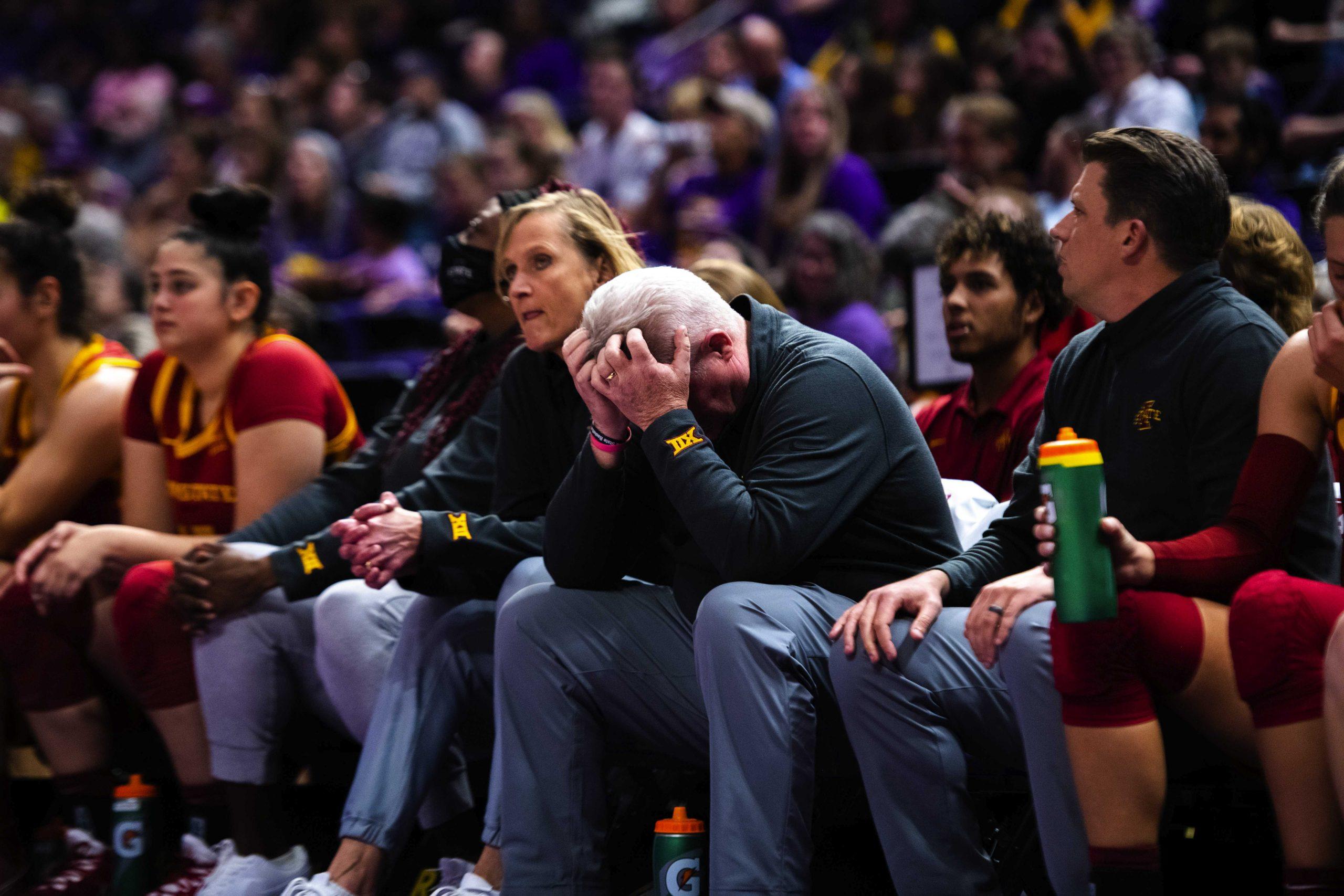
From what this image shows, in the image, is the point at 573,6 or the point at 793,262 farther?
the point at 573,6

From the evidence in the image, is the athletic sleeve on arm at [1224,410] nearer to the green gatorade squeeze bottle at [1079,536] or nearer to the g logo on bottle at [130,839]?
the green gatorade squeeze bottle at [1079,536]

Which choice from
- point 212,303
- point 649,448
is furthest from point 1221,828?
point 212,303

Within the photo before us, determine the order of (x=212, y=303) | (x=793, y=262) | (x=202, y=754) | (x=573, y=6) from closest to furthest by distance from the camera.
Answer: (x=202, y=754) < (x=212, y=303) < (x=793, y=262) < (x=573, y=6)

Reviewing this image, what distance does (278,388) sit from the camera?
11.0ft

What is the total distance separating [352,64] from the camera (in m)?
9.80

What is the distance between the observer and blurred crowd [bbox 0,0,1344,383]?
17.2ft

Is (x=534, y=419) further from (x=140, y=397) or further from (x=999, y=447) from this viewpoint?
(x=140, y=397)

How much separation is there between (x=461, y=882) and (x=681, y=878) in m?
0.53

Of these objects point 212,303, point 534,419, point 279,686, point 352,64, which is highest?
point 352,64

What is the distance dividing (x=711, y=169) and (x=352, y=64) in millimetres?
4381

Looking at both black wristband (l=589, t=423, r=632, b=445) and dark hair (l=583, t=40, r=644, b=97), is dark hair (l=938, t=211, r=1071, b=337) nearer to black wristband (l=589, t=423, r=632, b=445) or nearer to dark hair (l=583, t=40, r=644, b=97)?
black wristband (l=589, t=423, r=632, b=445)

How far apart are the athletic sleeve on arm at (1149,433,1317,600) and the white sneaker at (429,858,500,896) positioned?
4.26 feet

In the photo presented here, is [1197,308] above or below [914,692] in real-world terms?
above

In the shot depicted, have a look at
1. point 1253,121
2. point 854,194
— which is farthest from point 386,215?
point 1253,121
